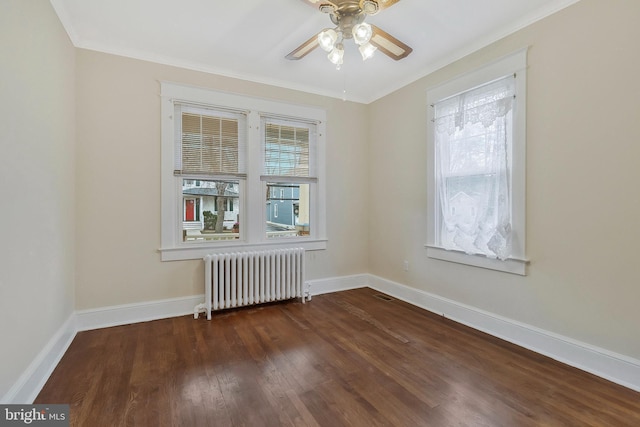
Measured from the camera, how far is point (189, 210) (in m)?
3.29

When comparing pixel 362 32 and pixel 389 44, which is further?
pixel 389 44

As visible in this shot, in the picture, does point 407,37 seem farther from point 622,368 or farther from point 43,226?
point 43,226

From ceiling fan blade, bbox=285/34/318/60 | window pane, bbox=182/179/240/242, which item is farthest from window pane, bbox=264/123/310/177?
ceiling fan blade, bbox=285/34/318/60

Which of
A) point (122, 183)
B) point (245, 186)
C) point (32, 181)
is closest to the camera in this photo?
point (32, 181)

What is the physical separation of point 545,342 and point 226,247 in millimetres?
3148

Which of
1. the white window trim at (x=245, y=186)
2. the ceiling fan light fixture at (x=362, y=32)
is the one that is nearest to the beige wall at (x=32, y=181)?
the white window trim at (x=245, y=186)

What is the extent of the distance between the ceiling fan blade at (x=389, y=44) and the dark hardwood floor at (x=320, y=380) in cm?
238

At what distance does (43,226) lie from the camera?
1996 millimetres

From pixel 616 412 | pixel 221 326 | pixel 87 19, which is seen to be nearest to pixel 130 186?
pixel 87 19

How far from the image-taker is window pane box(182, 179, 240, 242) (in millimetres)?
3283

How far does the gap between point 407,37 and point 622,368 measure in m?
2.99

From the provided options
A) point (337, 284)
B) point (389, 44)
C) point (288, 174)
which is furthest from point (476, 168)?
point (337, 284)

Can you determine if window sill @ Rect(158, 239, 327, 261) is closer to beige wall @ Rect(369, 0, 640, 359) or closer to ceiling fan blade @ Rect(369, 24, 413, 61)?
beige wall @ Rect(369, 0, 640, 359)

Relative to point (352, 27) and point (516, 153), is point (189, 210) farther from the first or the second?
point (516, 153)
